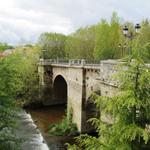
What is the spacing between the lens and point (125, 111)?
368 inches

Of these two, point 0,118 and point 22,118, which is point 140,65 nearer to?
point 0,118

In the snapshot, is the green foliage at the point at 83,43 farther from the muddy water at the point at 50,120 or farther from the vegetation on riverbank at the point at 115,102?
the muddy water at the point at 50,120

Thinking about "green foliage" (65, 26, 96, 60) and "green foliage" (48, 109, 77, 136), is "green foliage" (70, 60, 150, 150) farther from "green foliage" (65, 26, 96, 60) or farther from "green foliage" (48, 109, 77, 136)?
"green foliage" (65, 26, 96, 60)

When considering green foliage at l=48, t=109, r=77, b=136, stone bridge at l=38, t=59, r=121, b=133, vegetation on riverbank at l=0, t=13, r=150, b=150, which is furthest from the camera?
green foliage at l=48, t=109, r=77, b=136

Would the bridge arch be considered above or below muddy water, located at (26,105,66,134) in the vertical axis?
above

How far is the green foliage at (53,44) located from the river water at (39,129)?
19985 mm

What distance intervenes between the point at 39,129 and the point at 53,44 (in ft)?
117

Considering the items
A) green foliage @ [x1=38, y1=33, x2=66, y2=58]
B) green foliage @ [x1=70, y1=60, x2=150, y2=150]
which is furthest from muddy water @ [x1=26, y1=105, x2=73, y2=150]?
green foliage @ [x1=70, y1=60, x2=150, y2=150]

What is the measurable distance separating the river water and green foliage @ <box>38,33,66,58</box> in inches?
787

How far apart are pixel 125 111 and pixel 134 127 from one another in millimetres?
581

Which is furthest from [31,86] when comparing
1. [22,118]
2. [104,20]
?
[104,20]

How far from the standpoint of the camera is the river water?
103 ft

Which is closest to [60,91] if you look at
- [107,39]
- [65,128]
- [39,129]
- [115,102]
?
[107,39]

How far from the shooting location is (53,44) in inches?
2810
